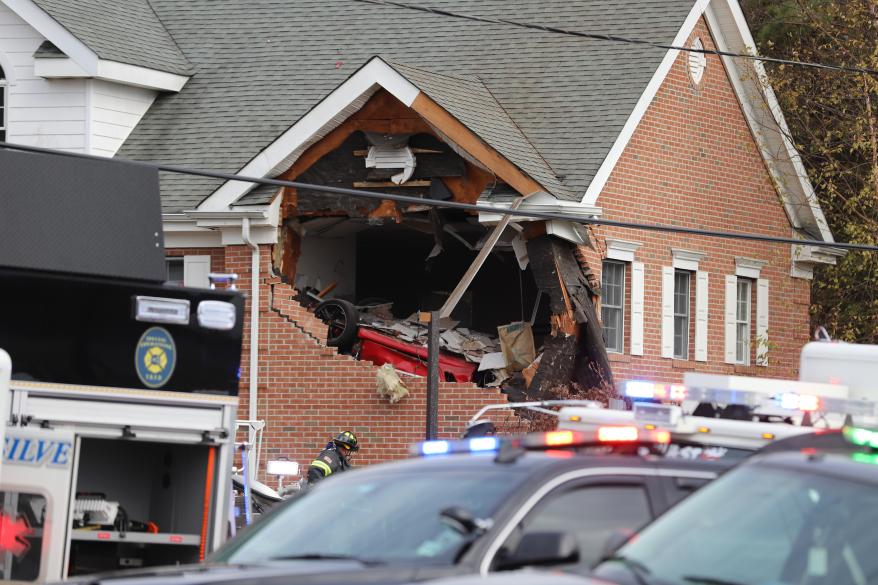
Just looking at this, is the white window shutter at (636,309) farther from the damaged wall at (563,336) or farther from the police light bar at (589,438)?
the police light bar at (589,438)

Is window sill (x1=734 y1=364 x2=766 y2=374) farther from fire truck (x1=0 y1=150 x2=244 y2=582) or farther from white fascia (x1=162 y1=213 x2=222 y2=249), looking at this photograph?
fire truck (x1=0 y1=150 x2=244 y2=582)

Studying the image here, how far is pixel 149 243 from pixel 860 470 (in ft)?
20.8

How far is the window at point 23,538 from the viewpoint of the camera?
9609mm

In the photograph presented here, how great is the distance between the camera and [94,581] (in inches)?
245

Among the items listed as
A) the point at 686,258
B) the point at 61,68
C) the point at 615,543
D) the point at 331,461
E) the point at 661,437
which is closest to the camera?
the point at 615,543

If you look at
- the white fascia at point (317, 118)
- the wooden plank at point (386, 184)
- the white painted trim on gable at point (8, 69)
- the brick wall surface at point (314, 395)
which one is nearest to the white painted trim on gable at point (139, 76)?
the white painted trim on gable at point (8, 69)

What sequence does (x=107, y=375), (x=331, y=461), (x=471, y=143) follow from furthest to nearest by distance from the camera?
(x=471, y=143) → (x=331, y=461) → (x=107, y=375)

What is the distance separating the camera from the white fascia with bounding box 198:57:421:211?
20875mm

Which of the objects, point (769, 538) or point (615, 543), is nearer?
point (769, 538)

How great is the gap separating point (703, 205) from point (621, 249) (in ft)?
7.04

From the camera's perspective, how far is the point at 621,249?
74.2ft

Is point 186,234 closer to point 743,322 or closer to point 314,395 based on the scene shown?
point 314,395

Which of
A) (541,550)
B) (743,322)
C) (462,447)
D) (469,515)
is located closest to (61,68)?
(743,322)

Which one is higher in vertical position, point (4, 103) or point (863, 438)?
point (4, 103)
